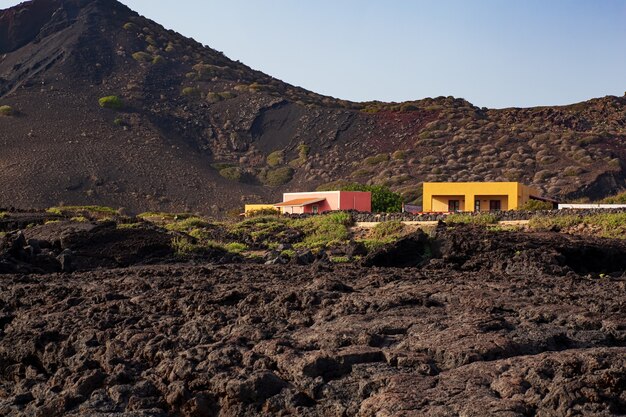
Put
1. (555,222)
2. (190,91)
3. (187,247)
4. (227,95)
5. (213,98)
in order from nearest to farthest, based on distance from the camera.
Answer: (187,247) < (555,222) < (213,98) < (227,95) < (190,91)

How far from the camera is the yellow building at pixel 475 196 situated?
5328cm

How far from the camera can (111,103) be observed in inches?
3649

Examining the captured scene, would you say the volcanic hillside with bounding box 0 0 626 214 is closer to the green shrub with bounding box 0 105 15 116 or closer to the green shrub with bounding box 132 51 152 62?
the green shrub with bounding box 132 51 152 62

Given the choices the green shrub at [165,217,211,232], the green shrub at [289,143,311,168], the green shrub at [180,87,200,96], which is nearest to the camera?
the green shrub at [165,217,211,232]

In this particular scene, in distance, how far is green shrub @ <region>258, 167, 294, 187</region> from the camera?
8162cm

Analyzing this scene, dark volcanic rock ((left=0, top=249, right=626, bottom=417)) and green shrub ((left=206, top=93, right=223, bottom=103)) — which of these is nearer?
dark volcanic rock ((left=0, top=249, right=626, bottom=417))

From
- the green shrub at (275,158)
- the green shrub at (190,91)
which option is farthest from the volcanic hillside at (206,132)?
the green shrub at (190,91)

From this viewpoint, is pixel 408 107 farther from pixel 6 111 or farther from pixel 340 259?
pixel 340 259

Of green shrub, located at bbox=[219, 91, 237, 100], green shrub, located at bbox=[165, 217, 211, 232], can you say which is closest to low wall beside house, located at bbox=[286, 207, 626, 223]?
green shrub, located at bbox=[165, 217, 211, 232]

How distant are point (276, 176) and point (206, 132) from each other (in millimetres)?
14249

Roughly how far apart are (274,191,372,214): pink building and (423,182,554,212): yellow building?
3.67 m

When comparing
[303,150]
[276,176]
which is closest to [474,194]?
[276,176]

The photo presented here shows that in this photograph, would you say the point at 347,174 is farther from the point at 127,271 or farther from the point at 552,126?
the point at 127,271

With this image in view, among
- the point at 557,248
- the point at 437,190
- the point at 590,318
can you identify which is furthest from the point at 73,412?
the point at 437,190
